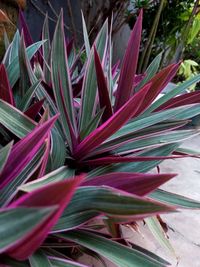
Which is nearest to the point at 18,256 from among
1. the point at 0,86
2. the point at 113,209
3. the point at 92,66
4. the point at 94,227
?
the point at 113,209

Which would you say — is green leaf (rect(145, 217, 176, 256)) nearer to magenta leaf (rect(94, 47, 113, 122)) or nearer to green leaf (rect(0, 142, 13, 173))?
magenta leaf (rect(94, 47, 113, 122))

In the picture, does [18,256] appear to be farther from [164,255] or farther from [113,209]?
[164,255]

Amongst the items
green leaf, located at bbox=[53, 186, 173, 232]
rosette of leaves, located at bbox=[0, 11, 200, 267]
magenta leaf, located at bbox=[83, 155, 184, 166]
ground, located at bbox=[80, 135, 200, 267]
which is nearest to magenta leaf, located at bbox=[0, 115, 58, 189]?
rosette of leaves, located at bbox=[0, 11, 200, 267]

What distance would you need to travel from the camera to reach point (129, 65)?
3.62 feet

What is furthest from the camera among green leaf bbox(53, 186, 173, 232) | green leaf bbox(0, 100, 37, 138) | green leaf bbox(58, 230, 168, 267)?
green leaf bbox(0, 100, 37, 138)

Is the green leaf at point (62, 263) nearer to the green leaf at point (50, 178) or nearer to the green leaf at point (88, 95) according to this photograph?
the green leaf at point (50, 178)

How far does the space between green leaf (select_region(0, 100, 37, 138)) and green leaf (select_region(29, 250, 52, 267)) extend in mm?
293

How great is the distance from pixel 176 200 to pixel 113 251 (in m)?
0.24

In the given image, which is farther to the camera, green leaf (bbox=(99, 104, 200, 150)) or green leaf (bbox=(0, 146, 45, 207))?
green leaf (bbox=(99, 104, 200, 150))

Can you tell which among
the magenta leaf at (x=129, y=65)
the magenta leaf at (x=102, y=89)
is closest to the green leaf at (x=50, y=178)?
the magenta leaf at (x=102, y=89)

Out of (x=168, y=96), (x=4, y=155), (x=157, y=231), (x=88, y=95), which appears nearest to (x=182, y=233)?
(x=157, y=231)

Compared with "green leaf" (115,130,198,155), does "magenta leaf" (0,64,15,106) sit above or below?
above

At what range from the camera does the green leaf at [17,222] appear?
1.43 ft

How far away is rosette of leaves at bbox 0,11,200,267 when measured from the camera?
1.63 ft
